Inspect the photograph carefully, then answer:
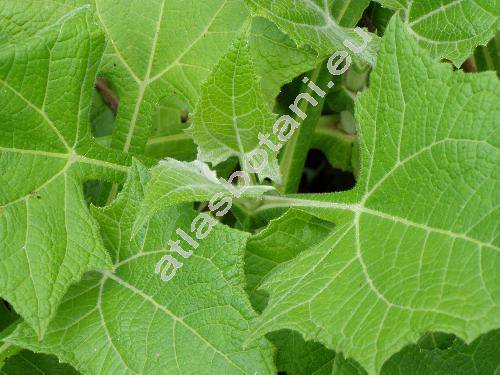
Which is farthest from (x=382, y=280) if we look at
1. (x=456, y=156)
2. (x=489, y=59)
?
(x=489, y=59)

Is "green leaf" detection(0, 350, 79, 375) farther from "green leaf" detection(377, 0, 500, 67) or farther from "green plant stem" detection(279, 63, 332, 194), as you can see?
"green leaf" detection(377, 0, 500, 67)

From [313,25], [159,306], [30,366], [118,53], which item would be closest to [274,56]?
[313,25]

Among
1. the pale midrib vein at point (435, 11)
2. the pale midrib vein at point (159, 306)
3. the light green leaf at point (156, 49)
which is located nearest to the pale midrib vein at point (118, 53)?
the light green leaf at point (156, 49)

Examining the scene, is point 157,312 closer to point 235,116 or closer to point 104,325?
point 104,325

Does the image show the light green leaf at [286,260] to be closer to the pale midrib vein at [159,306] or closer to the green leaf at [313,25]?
the pale midrib vein at [159,306]

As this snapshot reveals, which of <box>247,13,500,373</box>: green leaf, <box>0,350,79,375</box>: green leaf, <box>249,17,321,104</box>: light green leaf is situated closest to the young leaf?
<box>247,13,500,373</box>: green leaf

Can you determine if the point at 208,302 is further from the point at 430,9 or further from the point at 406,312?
the point at 430,9
